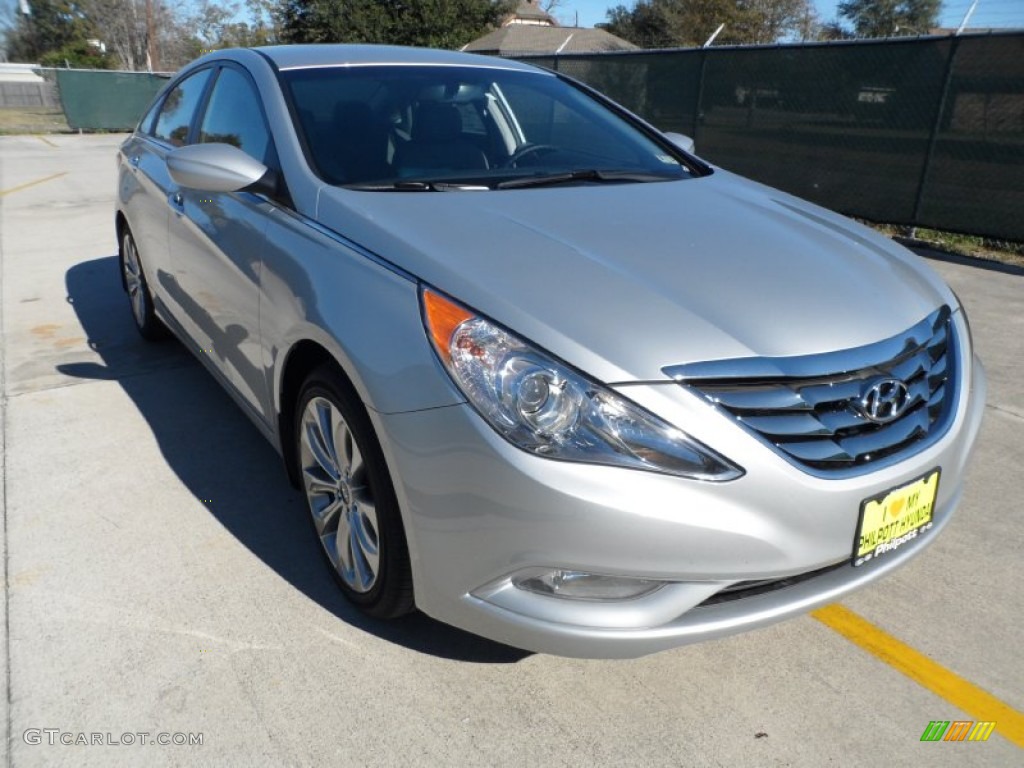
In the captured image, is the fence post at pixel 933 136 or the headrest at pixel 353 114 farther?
the fence post at pixel 933 136

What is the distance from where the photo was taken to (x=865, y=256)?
268 cm

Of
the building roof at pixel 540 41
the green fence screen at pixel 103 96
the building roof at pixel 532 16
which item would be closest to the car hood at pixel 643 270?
the green fence screen at pixel 103 96

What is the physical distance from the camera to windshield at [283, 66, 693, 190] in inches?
113

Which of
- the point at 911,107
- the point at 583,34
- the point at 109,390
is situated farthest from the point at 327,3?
the point at 109,390

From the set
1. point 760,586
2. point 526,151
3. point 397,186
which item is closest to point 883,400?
point 760,586

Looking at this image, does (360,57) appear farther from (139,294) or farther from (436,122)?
(139,294)

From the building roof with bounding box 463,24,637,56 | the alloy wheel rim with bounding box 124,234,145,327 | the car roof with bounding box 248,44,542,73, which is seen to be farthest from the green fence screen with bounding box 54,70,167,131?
the car roof with bounding box 248,44,542,73

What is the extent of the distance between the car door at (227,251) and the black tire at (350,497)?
1.27ft

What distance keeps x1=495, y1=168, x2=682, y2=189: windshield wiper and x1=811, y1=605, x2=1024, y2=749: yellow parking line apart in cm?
165

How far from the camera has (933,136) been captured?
815 cm

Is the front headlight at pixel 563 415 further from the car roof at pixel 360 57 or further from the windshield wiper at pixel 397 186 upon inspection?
the car roof at pixel 360 57

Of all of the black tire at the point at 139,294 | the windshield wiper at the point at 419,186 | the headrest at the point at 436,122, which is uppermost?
the headrest at the point at 436,122

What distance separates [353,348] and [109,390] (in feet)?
9.20

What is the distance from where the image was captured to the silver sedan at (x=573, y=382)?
189 cm
